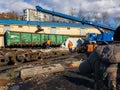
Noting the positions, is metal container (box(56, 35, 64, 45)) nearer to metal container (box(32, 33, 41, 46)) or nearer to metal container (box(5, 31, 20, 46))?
metal container (box(32, 33, 41, 46))

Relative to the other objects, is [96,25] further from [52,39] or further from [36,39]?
[52,39]

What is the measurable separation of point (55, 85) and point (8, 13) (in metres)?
63.9

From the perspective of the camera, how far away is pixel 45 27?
4503 cm

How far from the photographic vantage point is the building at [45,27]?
4038cm

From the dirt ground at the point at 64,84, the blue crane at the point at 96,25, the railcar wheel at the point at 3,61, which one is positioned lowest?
the railcar wheel at the point at 3,61

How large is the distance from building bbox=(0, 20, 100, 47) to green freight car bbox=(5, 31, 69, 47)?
4261mm

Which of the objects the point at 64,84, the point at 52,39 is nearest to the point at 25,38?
the point at 52,39

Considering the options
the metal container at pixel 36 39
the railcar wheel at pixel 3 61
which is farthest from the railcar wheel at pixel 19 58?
the metal container at pixel 36 39

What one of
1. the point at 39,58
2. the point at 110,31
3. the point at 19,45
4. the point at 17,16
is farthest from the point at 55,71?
the point at 17,16

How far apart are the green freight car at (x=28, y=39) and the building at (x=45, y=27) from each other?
4.26 meters

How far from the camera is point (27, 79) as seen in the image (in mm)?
10984

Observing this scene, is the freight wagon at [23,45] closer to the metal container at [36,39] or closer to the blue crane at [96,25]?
the metal container at [36,39]

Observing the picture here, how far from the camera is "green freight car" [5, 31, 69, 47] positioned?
32469 mm

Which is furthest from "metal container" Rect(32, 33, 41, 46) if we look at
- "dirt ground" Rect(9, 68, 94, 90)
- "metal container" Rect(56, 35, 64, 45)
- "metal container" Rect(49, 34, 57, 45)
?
"dirt ground" Rect(9, 68, 94, 90)
